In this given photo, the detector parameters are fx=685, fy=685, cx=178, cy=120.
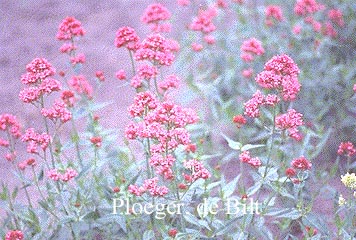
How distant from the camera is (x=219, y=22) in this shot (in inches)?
223

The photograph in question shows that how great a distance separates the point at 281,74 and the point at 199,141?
1.04 metres

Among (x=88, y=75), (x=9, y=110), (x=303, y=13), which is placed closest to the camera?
(x=303, y=13)

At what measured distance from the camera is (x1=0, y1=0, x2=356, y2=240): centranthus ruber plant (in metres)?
2.90

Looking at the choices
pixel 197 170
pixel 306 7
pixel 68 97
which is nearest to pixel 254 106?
pixel 197 170

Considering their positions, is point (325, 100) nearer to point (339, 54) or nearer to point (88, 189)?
point (339, 54)

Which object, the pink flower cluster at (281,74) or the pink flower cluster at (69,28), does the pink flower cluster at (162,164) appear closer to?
the pink flower cluster at (281,74)

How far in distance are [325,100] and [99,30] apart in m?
2.72

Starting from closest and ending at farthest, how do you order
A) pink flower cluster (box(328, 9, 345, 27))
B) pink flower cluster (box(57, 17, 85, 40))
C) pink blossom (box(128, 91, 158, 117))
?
pink blossom (box(128, 91, 158, 117)), pink flower cluster (box(57, 17, 85, 40)), pink flower cluster (box(328, 9, 345, 27))

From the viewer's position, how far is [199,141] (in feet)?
12.3

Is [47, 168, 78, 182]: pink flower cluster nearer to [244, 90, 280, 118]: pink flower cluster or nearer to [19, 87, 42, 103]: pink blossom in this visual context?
[19, 87, 42, 103]: pink blossom

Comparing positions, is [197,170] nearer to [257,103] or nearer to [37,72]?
[257,103]

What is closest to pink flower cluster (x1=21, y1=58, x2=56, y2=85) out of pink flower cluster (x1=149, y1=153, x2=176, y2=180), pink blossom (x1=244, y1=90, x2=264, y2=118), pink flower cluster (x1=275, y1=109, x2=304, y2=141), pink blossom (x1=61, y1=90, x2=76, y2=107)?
pink blossom (x1=61, y1=90, x2=76, y2=107)

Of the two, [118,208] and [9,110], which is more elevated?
[9,110]

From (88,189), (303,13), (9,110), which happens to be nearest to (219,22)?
(303,13)
